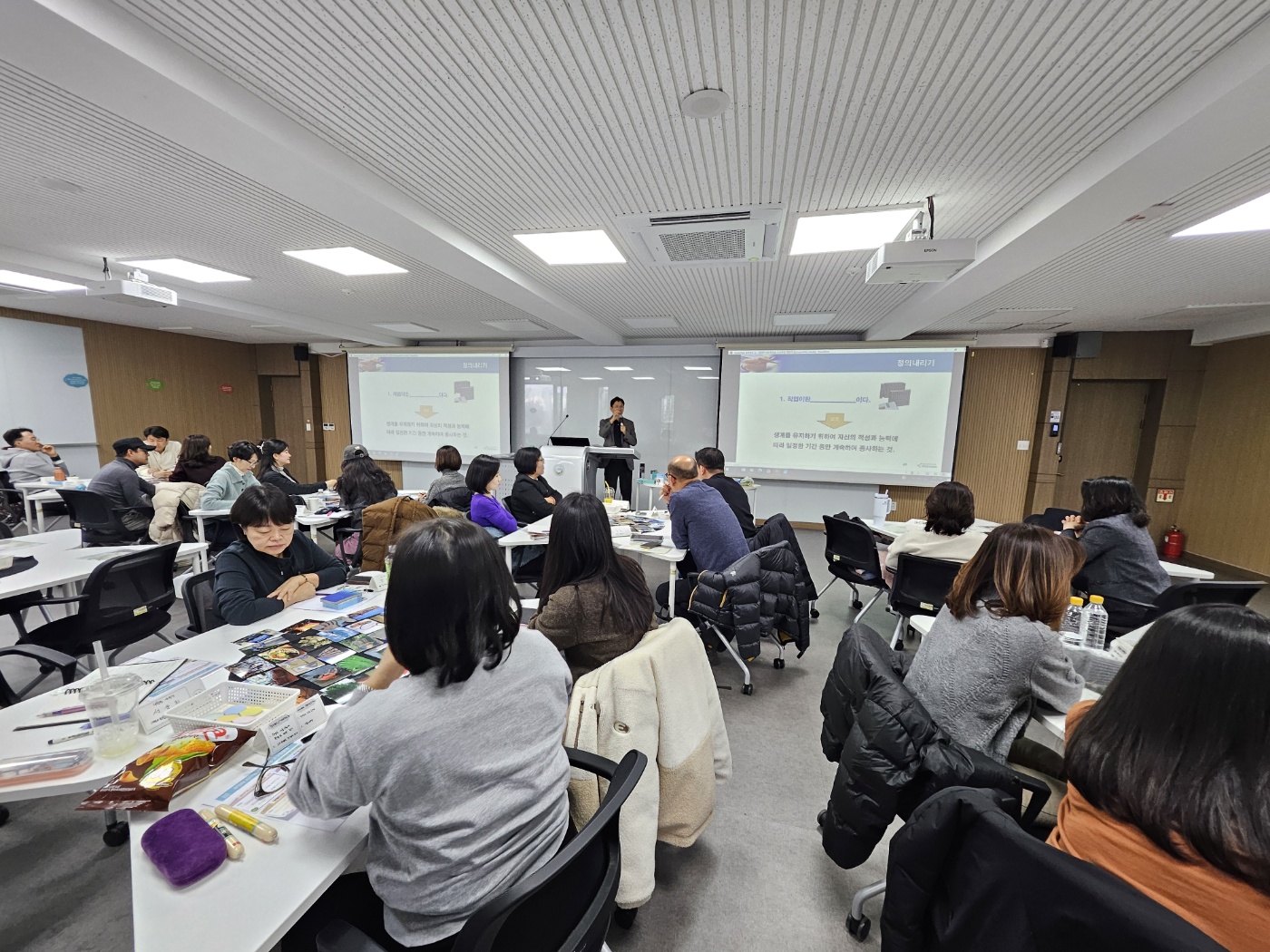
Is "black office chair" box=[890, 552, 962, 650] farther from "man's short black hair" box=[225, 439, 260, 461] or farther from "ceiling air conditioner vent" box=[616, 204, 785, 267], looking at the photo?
"man's short black hair" box=[225, 439, 260, 461]

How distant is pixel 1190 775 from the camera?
79 cm

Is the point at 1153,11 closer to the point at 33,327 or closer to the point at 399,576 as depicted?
the point at 399,576

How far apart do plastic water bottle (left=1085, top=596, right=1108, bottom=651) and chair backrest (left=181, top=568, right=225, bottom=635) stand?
3459mm

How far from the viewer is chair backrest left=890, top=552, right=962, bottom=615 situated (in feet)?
9.40

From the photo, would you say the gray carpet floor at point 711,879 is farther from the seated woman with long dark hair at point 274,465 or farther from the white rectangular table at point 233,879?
the seated woman with long dark hair at point 274,465

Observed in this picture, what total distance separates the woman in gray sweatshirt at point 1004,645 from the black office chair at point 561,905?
→ 1.05m

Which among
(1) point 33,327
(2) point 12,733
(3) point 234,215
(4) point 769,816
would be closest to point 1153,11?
(4) point 769,816

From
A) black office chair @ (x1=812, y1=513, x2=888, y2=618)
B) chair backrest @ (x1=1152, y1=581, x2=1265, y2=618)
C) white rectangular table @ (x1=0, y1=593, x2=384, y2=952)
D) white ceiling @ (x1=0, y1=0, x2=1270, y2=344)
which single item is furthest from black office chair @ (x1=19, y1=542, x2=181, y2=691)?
chair backrest @ (x1=1152, y1=581, x2=1265, y2=618)

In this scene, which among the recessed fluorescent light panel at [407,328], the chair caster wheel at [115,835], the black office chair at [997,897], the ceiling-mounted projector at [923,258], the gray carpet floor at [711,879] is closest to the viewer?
the black office chair at [997,897]

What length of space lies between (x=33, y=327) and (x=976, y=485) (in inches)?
498

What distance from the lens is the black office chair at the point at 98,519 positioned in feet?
13.1

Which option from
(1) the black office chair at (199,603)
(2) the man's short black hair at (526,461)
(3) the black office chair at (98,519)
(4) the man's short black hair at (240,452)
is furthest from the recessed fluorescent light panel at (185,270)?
(1) the black office chair at (199,603)

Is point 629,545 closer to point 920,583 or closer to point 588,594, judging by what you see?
point 588,594

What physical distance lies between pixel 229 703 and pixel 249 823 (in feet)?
1.54
